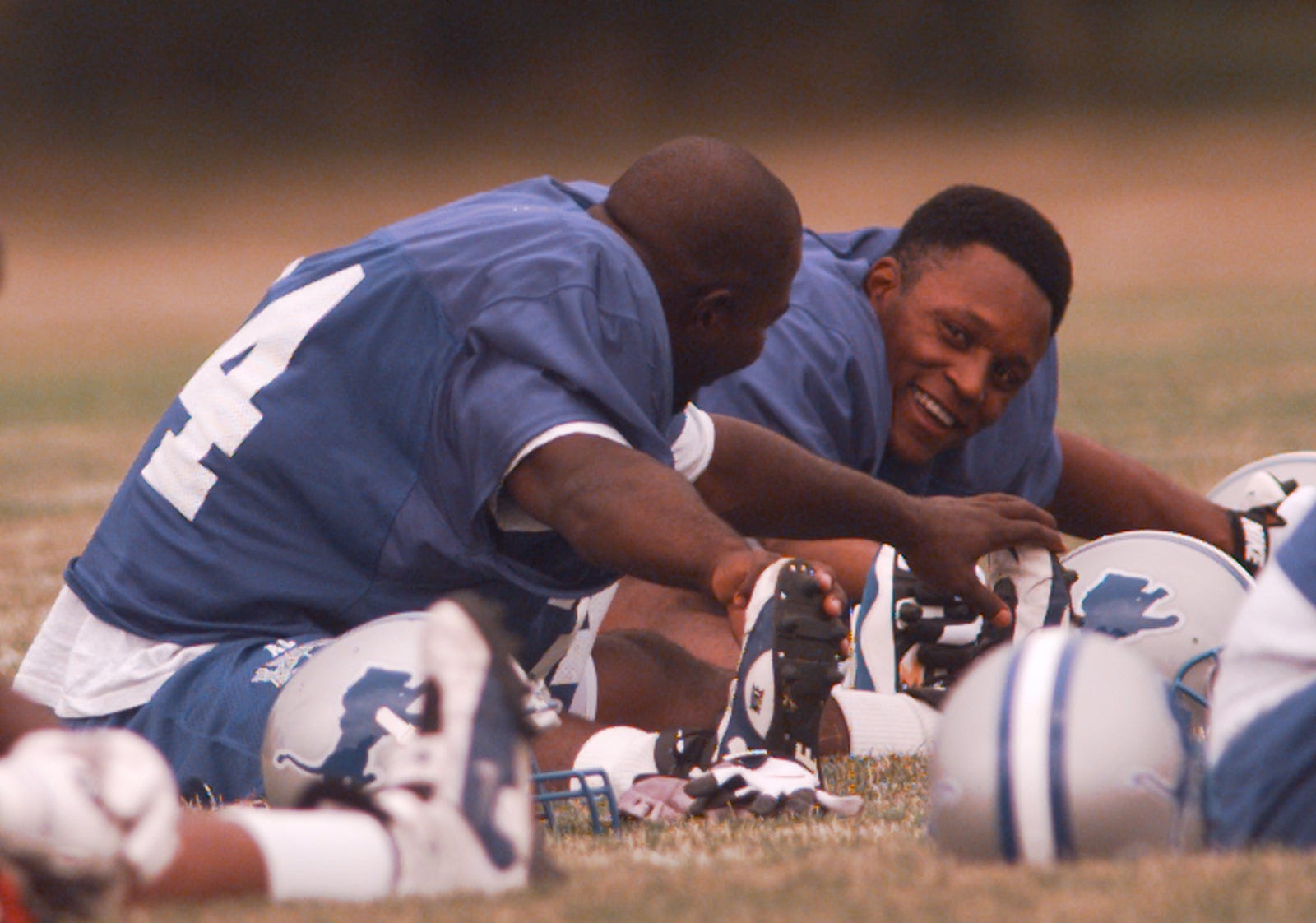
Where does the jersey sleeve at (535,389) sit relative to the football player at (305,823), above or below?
above

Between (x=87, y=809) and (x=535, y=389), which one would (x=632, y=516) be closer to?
(x=535, y=389)

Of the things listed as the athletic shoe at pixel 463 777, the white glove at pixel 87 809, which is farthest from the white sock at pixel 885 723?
the white glove at pixel 87 809

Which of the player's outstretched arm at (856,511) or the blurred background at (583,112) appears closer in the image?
the player's outstretched arm at (856,511)

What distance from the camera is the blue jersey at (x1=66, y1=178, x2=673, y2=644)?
10.2 ft

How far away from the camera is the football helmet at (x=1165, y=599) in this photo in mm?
3908

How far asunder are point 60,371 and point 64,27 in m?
12.8

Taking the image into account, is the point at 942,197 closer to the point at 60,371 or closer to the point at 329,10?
the point at 60,371

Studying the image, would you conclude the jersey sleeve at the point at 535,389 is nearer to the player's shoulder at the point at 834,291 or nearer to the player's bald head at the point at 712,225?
the player's bald head at the point at 712,225

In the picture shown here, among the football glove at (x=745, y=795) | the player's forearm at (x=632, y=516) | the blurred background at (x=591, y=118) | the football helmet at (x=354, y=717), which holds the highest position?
the player's forearm at (x=632, y=516)

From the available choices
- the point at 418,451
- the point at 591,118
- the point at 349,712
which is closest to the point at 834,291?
the point at 418,451

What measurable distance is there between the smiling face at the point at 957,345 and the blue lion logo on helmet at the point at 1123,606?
78 centimetres

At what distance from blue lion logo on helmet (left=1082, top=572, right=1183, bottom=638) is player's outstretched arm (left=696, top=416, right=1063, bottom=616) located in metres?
0.36

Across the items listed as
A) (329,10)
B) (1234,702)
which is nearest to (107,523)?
(1234,702)

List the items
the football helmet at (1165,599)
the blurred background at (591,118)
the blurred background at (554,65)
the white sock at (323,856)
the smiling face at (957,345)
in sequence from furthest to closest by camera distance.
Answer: the blurred background at (554,65)
the blurred background at (591,118)
the smiling face at (957,345)
the football helmet at (1165,599)
the white sock at (323,856)
